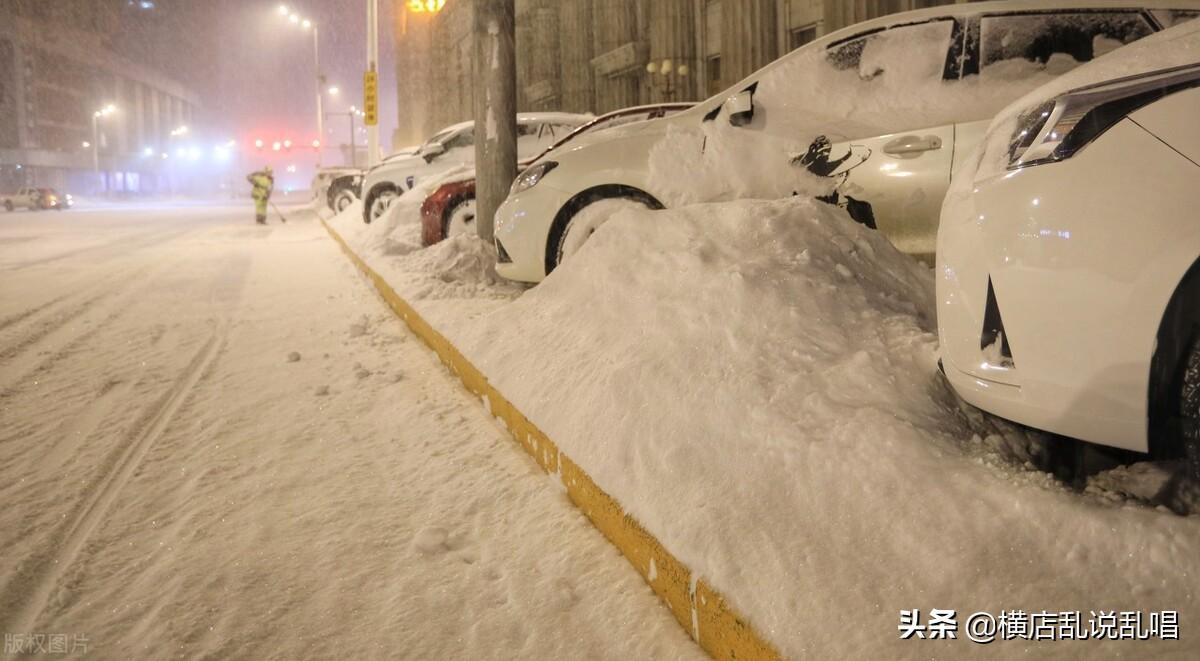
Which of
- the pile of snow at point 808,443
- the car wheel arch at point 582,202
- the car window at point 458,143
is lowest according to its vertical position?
the pile of snow at point 808,443

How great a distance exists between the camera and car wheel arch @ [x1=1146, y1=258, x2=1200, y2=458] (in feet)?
7.33

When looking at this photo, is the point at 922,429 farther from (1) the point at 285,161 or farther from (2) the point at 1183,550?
(1) the point at 285,161

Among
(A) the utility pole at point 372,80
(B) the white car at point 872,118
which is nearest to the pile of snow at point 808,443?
(B) the white car at point 872,118

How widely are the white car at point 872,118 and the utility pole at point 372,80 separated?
17.3 m

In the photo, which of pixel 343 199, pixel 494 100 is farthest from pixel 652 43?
pixel 494 100

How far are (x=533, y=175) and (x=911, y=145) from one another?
2.71 metres

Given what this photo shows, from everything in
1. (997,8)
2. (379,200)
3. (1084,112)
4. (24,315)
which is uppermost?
(997,8)

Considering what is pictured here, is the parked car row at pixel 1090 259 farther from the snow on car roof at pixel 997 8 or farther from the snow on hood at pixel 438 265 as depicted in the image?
the snow on hood at pixel 438 265

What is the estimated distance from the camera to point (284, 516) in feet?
11.1

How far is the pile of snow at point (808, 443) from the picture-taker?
7.16 feet

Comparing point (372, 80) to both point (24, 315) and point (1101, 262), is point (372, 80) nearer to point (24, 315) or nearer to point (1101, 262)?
point (24, 315)

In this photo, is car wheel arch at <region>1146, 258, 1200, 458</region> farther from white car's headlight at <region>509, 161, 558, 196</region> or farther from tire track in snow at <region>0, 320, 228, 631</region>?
white car's headlight at <region>509, 161, 558, 196</region>

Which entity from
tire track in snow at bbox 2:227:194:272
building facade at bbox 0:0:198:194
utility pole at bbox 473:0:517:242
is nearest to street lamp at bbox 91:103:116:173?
building facade at bbox 0:0:198:194

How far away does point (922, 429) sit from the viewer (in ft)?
9.16
